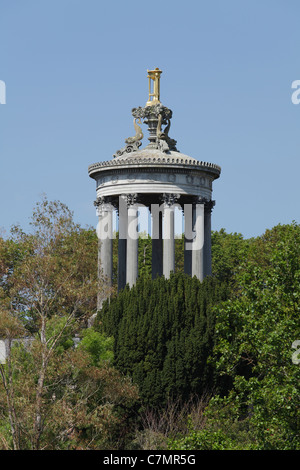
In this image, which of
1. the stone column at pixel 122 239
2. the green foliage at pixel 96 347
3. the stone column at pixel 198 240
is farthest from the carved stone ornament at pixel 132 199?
the green foliage at pixel 96 347

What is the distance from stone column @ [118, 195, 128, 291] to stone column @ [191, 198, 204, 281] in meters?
4.99

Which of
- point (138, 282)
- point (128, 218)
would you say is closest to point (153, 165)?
point (128, 218)

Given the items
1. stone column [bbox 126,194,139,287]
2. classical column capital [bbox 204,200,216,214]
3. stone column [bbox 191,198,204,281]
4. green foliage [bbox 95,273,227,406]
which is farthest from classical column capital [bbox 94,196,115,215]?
green foliage [bbox 95,273,227,406]

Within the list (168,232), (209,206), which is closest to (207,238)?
(209,206)

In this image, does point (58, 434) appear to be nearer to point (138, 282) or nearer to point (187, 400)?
point (187, 400)

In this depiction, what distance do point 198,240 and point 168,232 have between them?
254 centimetres

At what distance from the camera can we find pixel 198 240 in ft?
238

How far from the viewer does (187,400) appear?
54812 millimetres

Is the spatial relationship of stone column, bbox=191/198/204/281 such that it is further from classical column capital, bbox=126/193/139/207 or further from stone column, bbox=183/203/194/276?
classical column capital, bbox=126/193/139/207

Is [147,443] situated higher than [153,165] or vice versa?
[153,165]

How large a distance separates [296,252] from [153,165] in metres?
25.8

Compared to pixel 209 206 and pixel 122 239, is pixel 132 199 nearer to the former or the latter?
pixel 122 239

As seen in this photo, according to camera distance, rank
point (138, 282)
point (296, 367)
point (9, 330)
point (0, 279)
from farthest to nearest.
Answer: point (0, 279)
point (138, 282)
point (9, 330)
point (296, 367)

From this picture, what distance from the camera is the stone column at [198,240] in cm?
7206
